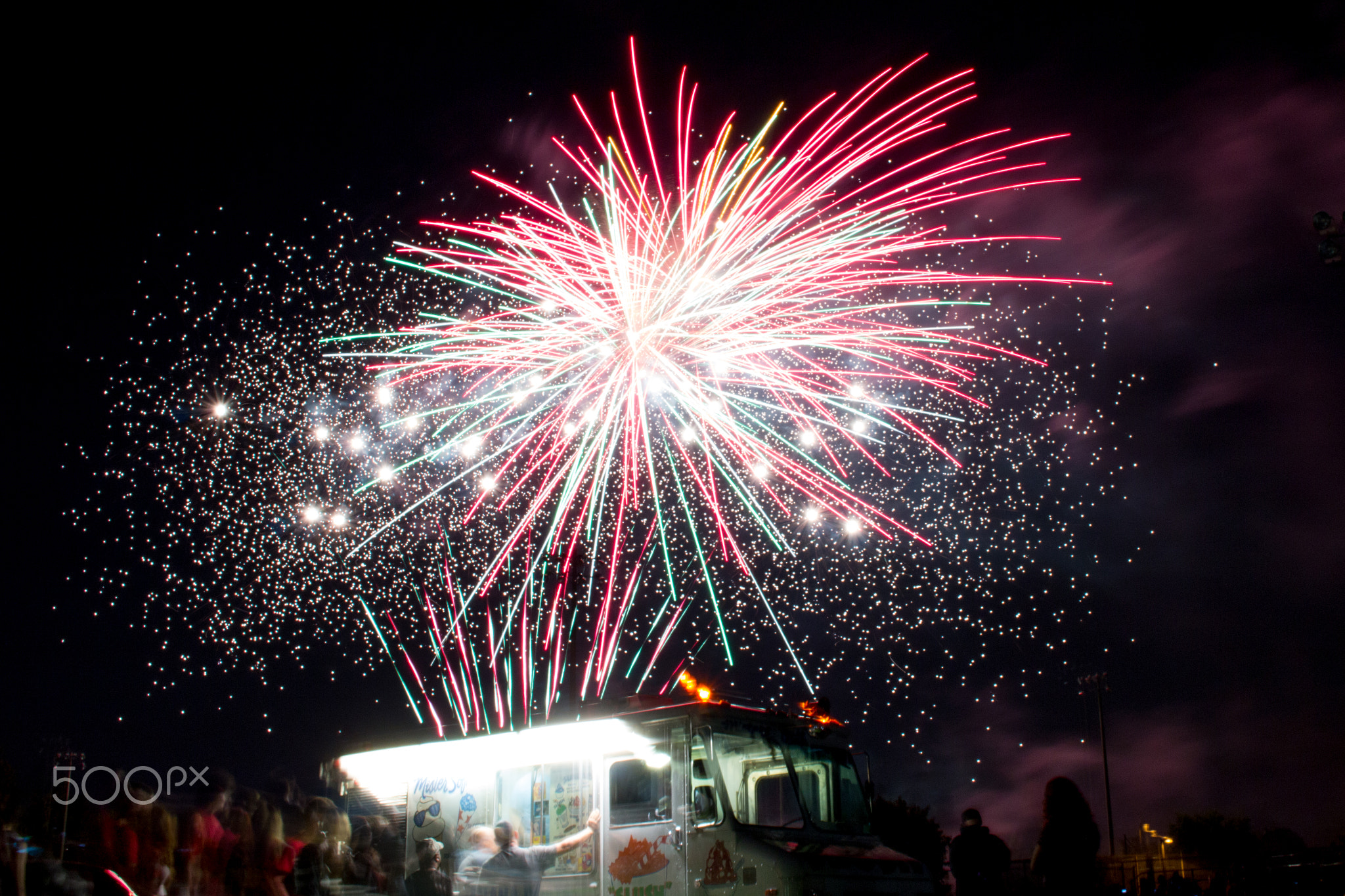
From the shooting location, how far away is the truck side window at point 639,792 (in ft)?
30.5

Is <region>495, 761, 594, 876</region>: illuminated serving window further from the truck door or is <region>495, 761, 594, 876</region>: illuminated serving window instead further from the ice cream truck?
the truck door

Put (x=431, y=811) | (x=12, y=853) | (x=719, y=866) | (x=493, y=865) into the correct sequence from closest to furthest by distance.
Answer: (x=12, y=853), (x=493, y=865), (x=719, y=866), (x=431, y=811)

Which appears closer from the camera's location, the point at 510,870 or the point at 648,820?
the point at 510,870

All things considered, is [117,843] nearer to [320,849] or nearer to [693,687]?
[320,849]

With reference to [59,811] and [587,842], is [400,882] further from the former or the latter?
[59,811]

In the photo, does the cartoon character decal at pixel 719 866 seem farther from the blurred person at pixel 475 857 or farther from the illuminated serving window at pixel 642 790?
the blurred person at pixel 475 857

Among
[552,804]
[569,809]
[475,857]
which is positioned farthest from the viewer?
[552,804]

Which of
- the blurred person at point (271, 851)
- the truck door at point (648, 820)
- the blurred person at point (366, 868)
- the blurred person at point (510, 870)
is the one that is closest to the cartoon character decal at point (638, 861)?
Answer: the truck door at point (648, 820)

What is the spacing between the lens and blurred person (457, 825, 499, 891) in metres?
9.02

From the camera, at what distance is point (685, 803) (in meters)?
9.15

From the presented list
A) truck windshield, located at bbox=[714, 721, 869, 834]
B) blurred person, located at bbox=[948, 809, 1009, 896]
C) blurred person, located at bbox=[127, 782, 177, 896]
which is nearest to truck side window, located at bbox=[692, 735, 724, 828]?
truck windshield, located at bbox=[714, 721, 869, 834]

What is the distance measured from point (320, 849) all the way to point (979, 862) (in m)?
5.75

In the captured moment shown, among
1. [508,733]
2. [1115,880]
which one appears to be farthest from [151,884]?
[1115,880]

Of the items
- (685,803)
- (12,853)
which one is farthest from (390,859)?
(12,853)
